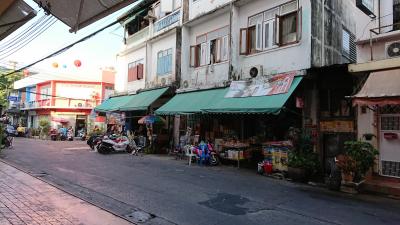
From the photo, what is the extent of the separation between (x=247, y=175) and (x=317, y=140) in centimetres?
296

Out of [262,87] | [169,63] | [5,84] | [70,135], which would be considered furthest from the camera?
[5,84]

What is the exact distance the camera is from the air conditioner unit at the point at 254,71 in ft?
53.7

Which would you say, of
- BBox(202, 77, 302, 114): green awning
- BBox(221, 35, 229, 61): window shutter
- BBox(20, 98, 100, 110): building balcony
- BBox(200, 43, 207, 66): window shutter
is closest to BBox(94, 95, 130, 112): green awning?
BBox(200, 43, 207, 66): window shutter

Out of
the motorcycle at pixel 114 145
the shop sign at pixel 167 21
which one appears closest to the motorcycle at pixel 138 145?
the motorcycle at pixel 114 145

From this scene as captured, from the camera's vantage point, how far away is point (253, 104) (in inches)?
569

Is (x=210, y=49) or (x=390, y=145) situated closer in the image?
(x=390, y=145)

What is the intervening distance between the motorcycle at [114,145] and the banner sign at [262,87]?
8.85m

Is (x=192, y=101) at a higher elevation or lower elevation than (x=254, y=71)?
lower

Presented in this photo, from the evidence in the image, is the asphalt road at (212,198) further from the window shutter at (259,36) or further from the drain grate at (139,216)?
the window shutter at (259,36)

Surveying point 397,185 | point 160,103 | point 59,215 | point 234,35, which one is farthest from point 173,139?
point 59,215

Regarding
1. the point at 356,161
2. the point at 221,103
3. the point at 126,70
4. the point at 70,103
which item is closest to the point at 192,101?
the point at 221,103

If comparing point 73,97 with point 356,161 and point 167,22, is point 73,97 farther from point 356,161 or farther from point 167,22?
point 356,161

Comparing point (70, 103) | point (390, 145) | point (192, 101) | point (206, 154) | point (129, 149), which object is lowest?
point (129, 149)

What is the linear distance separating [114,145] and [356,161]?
14898 millimetres
